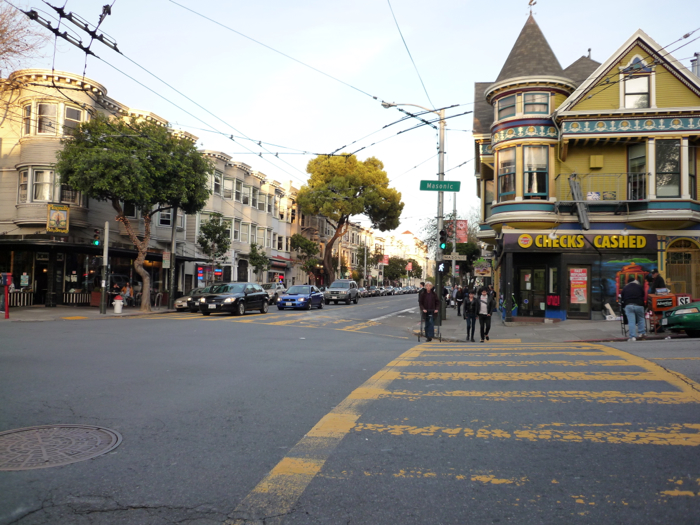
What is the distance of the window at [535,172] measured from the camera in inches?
923

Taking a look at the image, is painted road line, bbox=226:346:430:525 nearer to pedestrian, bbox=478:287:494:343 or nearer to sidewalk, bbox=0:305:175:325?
pedestrian, bbox=478:287:494:343

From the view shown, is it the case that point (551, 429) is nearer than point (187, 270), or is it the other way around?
point (551, 429)

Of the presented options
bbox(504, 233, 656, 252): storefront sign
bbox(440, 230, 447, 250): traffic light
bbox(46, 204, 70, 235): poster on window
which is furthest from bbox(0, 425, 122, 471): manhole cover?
bbox(46, 204, 70, 235): poster on window

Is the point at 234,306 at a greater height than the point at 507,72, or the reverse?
the point at 507,72

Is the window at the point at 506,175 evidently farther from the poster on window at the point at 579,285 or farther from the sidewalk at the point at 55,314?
the sidewalk at the point at 55,314

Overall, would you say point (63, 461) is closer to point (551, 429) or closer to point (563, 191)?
point (551, 429)

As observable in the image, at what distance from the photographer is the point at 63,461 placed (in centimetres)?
490

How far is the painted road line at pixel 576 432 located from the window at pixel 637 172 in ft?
63.1

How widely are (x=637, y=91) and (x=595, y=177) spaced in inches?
145

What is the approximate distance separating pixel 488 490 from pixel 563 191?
843 inches

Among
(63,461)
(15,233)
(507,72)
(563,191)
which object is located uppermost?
(507,72)

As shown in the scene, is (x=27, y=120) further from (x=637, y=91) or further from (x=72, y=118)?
(x=637, y=91)

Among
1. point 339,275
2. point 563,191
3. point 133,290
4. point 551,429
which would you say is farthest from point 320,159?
point 551,429

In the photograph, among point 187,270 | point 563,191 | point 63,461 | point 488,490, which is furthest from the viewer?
point 187,270
